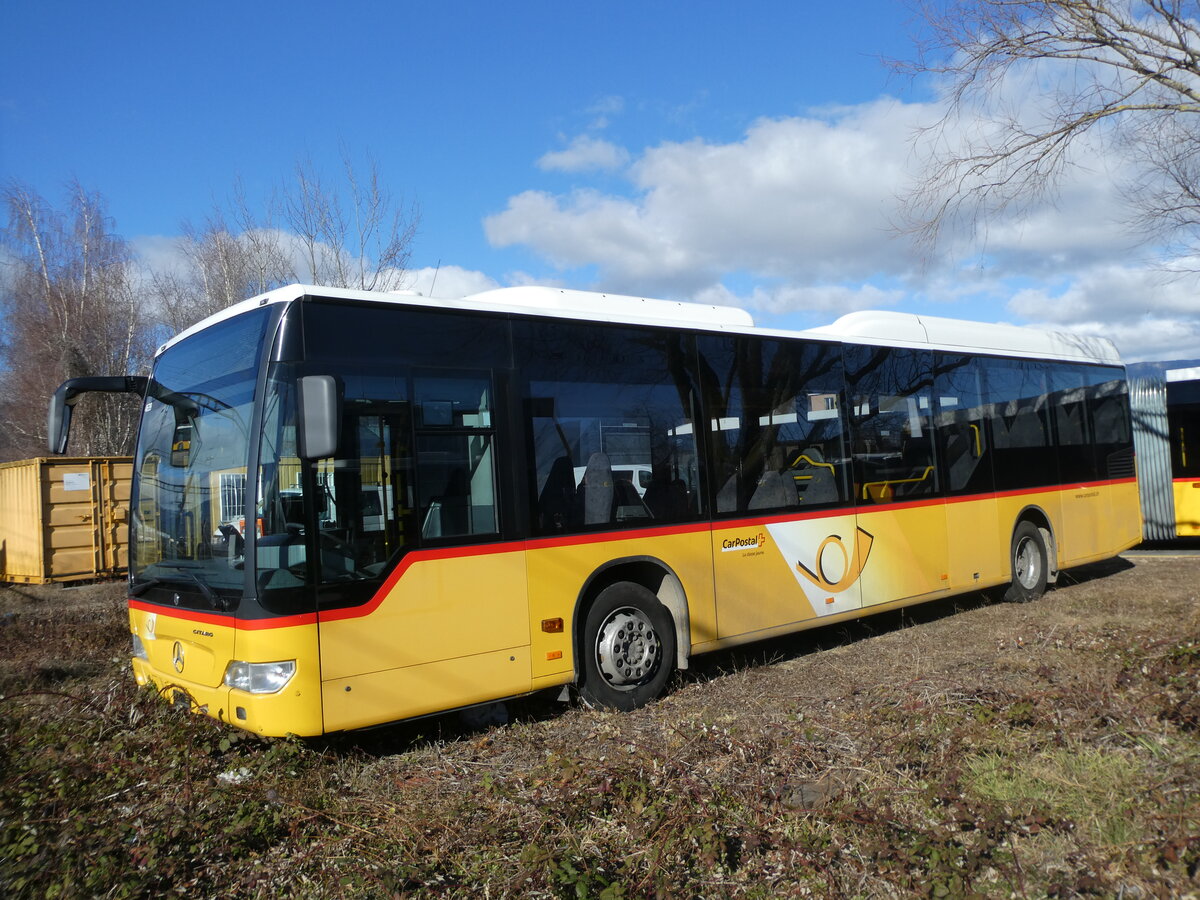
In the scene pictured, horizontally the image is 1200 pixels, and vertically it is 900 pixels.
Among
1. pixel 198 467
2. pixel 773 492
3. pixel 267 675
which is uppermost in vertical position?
pixel 198 467

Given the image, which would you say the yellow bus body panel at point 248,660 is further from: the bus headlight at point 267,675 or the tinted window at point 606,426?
the tinted window at point 606,426

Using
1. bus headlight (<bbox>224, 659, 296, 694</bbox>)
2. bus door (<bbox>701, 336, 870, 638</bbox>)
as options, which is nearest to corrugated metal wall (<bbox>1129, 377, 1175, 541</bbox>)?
bus door (<bbox>701, 336, 870, 638</bbox>)

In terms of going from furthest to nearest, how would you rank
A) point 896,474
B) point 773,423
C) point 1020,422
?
point 1020,422 < point 896,474 < point 773,423

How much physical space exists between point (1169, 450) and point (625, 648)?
15.0 metres

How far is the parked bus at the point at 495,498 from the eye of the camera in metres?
5.34

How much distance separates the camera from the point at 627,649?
6926 millimetres

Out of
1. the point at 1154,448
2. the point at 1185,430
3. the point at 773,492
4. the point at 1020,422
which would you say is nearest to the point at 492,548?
the point at 773,492

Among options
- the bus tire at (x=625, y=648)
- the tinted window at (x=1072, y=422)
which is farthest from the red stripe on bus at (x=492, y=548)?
the tinted window at (x=1072, y=422)

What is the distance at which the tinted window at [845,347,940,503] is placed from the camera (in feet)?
30.1

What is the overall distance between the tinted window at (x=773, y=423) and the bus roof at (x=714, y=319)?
0.23m

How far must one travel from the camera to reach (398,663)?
18.4 ft

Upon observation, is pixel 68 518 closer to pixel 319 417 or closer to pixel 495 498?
pixel 495 498

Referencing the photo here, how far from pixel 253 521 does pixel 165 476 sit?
151 centimetres

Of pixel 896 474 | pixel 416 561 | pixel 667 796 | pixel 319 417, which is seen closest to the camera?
pixel 667 796
